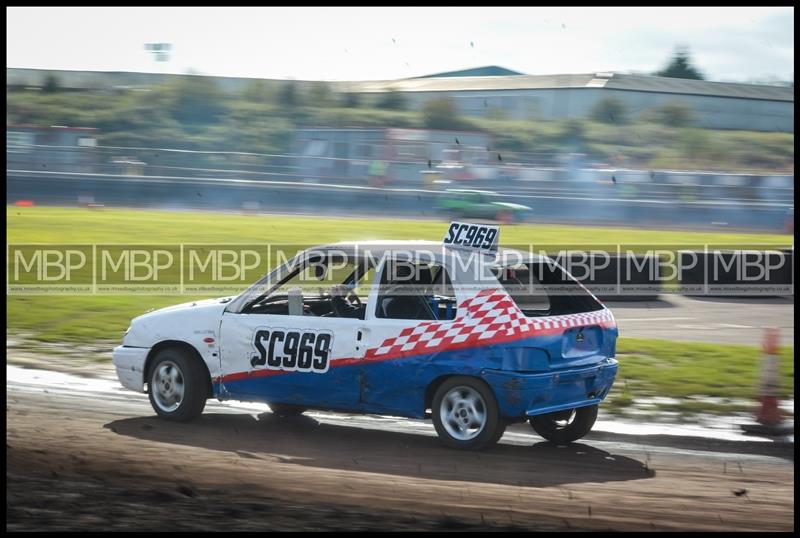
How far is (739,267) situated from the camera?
19641 millimetres

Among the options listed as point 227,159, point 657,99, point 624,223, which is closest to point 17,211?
point 227,159

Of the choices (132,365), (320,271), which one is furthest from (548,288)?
(132,365)

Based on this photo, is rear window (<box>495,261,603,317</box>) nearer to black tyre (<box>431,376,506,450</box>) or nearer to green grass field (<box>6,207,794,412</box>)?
black tyre (<box>431,376,506,450</box>)

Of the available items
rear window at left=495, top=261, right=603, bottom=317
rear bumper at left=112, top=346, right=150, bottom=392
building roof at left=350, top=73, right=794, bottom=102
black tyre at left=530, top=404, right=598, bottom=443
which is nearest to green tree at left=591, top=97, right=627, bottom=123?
building roof at left=350, top=73, right=794, bottom=102

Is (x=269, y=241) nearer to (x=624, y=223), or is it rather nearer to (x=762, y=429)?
(x=624, y=223)

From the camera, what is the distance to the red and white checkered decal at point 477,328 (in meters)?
7.66

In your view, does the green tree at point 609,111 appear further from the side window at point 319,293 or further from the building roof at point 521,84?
the side window at point 319,293

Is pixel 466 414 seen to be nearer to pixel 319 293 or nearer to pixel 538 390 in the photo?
pixel 538 390

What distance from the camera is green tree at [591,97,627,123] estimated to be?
53.5 meters

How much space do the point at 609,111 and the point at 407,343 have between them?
48.4 m

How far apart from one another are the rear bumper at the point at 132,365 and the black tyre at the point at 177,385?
90 millimetres

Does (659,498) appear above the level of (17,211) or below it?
below

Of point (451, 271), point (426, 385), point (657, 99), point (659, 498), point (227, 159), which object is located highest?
point (657, 99)

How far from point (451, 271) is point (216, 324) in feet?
6.71
